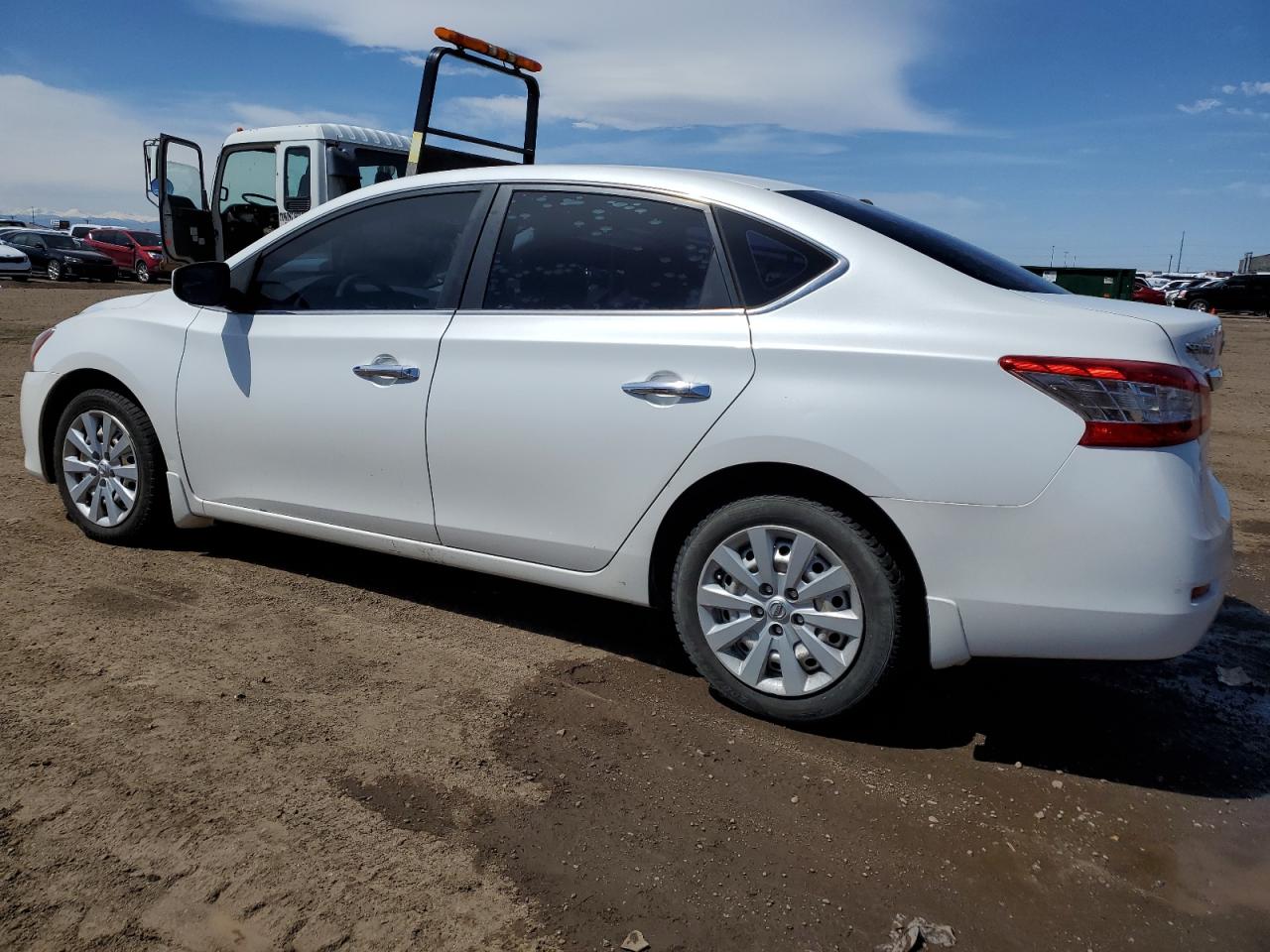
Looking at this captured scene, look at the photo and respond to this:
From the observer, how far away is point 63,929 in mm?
2223

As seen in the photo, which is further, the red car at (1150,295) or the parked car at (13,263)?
the red car at (1150,295)

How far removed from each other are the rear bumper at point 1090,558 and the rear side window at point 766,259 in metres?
0.78

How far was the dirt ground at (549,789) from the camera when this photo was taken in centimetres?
238

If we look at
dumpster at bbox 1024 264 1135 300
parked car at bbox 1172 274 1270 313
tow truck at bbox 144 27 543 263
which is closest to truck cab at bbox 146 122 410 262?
tow truck at bbox 144 27 543 263

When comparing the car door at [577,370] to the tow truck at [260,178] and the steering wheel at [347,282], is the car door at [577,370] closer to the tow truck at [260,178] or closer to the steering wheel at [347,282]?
the steering wheel at [347,282]

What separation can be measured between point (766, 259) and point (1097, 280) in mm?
20700

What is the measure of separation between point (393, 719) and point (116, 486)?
2268 mm

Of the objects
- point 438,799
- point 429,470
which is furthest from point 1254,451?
point 438,799

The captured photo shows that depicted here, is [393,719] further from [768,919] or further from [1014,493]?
[1014,493]

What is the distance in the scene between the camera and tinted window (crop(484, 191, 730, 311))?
344 centimetres

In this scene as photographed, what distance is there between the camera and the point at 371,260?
4168 mm

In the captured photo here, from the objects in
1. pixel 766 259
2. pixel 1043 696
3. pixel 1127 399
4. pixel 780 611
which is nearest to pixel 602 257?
pixel 766 259

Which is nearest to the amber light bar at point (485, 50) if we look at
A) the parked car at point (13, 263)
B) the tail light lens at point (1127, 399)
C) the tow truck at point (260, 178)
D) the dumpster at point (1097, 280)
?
the tow truck at point (260, 178)

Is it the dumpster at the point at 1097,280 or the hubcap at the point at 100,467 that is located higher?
the dumpster at the point at 1097,280
